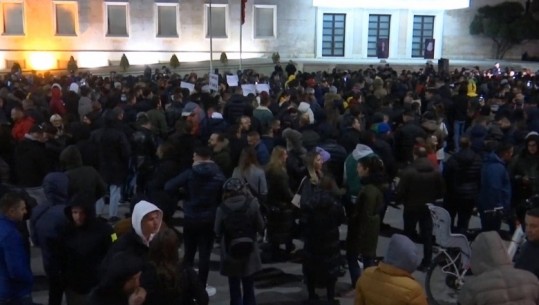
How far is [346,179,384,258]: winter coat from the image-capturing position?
6957mm

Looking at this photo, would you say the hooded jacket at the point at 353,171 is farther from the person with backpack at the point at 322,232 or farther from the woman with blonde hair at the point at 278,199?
the person with backpack at the point at 322,232

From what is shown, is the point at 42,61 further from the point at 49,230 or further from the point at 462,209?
the point at 49,230

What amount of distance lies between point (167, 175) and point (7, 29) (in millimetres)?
29691

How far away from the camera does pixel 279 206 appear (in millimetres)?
7816

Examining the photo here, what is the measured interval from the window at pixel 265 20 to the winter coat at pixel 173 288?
3379cm

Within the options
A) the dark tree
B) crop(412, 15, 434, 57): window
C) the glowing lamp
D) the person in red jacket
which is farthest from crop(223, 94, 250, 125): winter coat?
the dark tree

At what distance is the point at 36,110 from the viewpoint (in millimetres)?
10727

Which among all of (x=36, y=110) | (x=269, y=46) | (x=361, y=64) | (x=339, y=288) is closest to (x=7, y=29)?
(x=269, y=46)

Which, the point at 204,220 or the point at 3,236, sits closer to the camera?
the point at 3,236

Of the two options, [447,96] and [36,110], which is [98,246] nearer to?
[36,110]

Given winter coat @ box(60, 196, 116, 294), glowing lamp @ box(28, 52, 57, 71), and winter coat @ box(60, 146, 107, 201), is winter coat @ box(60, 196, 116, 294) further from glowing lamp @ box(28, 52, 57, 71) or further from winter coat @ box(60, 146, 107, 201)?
glowing lamp @ box(28, 52, 57, 71)

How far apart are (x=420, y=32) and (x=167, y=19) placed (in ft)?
50.0

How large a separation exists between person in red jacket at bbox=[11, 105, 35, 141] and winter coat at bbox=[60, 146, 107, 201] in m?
2.82

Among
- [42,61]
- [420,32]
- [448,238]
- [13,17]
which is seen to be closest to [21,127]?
[448,238]
